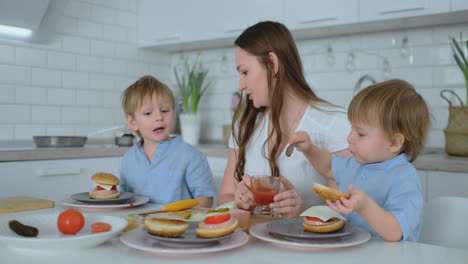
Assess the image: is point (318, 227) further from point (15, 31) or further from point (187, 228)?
point (15, 31)

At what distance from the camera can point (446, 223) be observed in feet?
4.61

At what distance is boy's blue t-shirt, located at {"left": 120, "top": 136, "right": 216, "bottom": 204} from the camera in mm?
1989

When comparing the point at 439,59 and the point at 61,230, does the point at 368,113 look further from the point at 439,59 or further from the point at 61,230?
the point at 439,59

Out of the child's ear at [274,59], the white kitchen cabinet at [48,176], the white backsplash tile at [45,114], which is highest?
the child's ear at [274,59]

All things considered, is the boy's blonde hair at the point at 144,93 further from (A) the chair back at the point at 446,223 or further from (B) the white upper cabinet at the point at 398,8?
(B) the white upper cabinet at the point at 398,8

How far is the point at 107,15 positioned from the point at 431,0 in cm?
236

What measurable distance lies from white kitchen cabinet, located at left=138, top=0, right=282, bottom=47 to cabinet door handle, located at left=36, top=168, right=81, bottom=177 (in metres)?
1.42

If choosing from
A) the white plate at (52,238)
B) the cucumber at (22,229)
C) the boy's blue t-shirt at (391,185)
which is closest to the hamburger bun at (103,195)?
the white plate at (52,238)

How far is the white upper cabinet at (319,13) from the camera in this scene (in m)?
3.00

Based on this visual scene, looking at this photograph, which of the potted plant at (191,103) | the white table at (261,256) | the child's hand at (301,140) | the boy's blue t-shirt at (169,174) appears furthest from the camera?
the potted plant at (191,103)

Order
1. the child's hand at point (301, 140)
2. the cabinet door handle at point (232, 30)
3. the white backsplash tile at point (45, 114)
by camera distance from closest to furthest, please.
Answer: the child's hand at point (301, 140), the white backsplash tile at point (45, 114), the cabinet door handle at point (232, 30)

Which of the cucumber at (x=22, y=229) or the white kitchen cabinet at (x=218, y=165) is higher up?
the cucumber at (x=22, y=229)

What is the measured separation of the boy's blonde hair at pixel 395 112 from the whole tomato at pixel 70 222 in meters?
0.77

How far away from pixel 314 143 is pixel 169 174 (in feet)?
1.97
